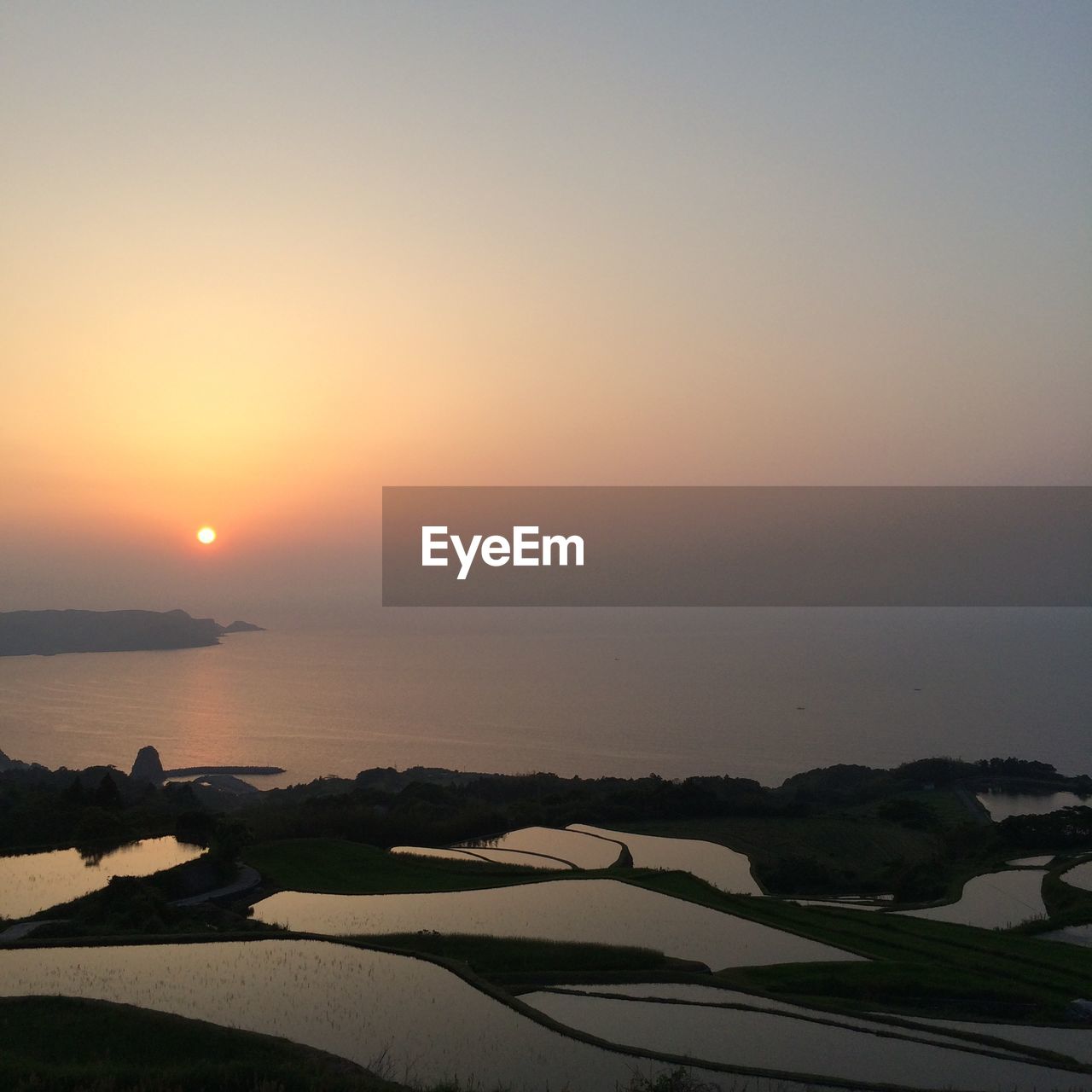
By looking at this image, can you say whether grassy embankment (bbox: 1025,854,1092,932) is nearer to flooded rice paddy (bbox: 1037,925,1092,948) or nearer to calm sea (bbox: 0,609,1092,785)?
flooded rice paddy (bbox: 1037,925,1092,948)

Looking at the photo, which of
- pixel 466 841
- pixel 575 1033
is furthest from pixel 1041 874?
pixel 575 1033

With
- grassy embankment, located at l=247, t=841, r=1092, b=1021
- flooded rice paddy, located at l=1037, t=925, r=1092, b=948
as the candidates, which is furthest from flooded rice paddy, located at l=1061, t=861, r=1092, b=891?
grassy embankment, located at l=247, t=841, r=1092, b=1021

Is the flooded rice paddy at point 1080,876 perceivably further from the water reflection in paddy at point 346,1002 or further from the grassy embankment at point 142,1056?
the grassy embankment at point 142,1056

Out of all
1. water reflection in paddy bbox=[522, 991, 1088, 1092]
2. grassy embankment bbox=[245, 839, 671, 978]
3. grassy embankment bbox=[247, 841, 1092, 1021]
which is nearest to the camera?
water reflection in paddy bbox=[522, 991, 1088, 1092]

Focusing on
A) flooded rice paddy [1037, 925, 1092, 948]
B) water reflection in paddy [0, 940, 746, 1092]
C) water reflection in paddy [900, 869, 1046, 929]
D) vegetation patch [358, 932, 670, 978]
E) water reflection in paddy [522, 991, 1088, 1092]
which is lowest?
water reflection in paddy [900, 869, 1046, 929]

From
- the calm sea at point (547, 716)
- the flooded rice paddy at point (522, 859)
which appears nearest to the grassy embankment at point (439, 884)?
the flooded rice paddy at point (522, 859)

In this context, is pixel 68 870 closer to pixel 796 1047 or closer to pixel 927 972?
pixel 796 1047

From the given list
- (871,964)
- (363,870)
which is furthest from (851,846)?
(871,964)
